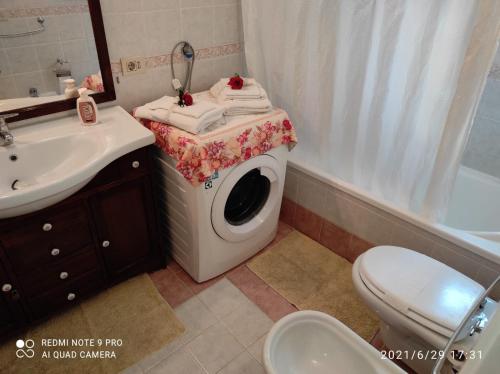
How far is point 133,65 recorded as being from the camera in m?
1.71

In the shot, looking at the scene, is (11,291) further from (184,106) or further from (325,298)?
(325,298)

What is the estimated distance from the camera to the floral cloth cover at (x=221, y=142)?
142 centimetres

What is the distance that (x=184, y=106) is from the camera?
5.20ft

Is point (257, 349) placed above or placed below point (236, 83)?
below

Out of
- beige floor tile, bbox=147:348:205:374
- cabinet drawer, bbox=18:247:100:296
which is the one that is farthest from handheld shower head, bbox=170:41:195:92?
beige floor tile, bbox=147:348:205:374

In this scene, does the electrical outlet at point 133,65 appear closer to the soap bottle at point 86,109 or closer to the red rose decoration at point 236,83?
the soap bottle at point 86,109

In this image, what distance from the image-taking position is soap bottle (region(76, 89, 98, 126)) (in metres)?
1.49

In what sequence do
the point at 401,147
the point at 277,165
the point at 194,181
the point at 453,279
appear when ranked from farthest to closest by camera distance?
the point at 277,165 < the point at 401,147 < the point at 194,181 < the point at 453,279

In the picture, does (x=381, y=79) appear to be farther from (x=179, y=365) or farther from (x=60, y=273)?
(x=60, y=273)

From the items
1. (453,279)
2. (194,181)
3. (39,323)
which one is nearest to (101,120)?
(194,181)

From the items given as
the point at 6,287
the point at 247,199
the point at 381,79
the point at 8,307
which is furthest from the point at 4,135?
the point at 381,79

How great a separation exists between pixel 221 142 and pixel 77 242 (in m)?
0.77

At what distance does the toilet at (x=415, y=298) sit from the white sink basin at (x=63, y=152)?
108 cm

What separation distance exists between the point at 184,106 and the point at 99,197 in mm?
554
